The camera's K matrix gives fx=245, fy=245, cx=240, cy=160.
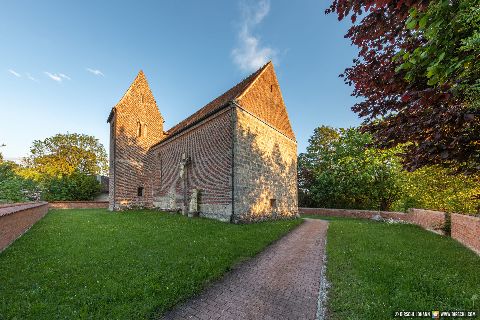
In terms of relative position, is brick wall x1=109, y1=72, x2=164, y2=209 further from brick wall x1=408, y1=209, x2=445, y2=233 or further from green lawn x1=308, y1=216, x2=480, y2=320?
brick wall x1=408, y1=209, x2=445, y2=233

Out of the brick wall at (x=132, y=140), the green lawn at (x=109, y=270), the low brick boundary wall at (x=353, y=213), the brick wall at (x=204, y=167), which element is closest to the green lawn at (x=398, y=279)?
the green lawn at (x=109, y=270)

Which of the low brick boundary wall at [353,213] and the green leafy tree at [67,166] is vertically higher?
the green leafy tree at [67,166]

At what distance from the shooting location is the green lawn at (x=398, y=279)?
4.18 meters

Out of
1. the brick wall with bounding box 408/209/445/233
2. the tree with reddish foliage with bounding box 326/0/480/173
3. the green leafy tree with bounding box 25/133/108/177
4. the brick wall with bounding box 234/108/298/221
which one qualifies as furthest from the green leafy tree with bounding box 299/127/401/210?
the green leafy tree with bounding box 25/133/108/177

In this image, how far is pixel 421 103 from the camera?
372cm

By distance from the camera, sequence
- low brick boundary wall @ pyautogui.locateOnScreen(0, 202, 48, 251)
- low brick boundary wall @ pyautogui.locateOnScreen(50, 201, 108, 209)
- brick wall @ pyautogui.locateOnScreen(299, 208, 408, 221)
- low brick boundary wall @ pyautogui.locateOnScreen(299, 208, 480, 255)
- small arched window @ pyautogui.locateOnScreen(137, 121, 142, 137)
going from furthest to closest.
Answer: low brick boundary wall @ pyautogui.locateOnScreen(50, 201, 108, 209) < small arched window @ pyautogui.locateOnScreen(137, 121, 142, 137) < brick wall @ pyautogui.locateOnScreen(299, 208, 408, 221) < low brick boundary wall @ pyautogui.locateOnScreen(299, 208, 480, 255) < low brick boundary wall @ pyautogui.locateOnScreen(0, 202, 48, 251)

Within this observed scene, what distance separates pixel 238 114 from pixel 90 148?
1461 inches

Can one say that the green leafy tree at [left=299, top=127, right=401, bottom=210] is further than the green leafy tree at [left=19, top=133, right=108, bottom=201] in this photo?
No

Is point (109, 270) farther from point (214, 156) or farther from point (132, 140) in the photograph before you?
point (132, 140)

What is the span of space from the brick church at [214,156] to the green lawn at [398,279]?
7601 mm

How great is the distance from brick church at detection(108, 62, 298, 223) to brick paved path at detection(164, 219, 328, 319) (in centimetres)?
688

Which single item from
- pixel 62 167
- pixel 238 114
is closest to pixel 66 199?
pixel 62 167

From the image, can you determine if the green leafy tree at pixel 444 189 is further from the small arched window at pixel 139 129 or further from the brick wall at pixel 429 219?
the small arched window at pixel 139 129

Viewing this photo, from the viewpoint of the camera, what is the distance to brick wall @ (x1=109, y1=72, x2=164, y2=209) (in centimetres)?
2333
